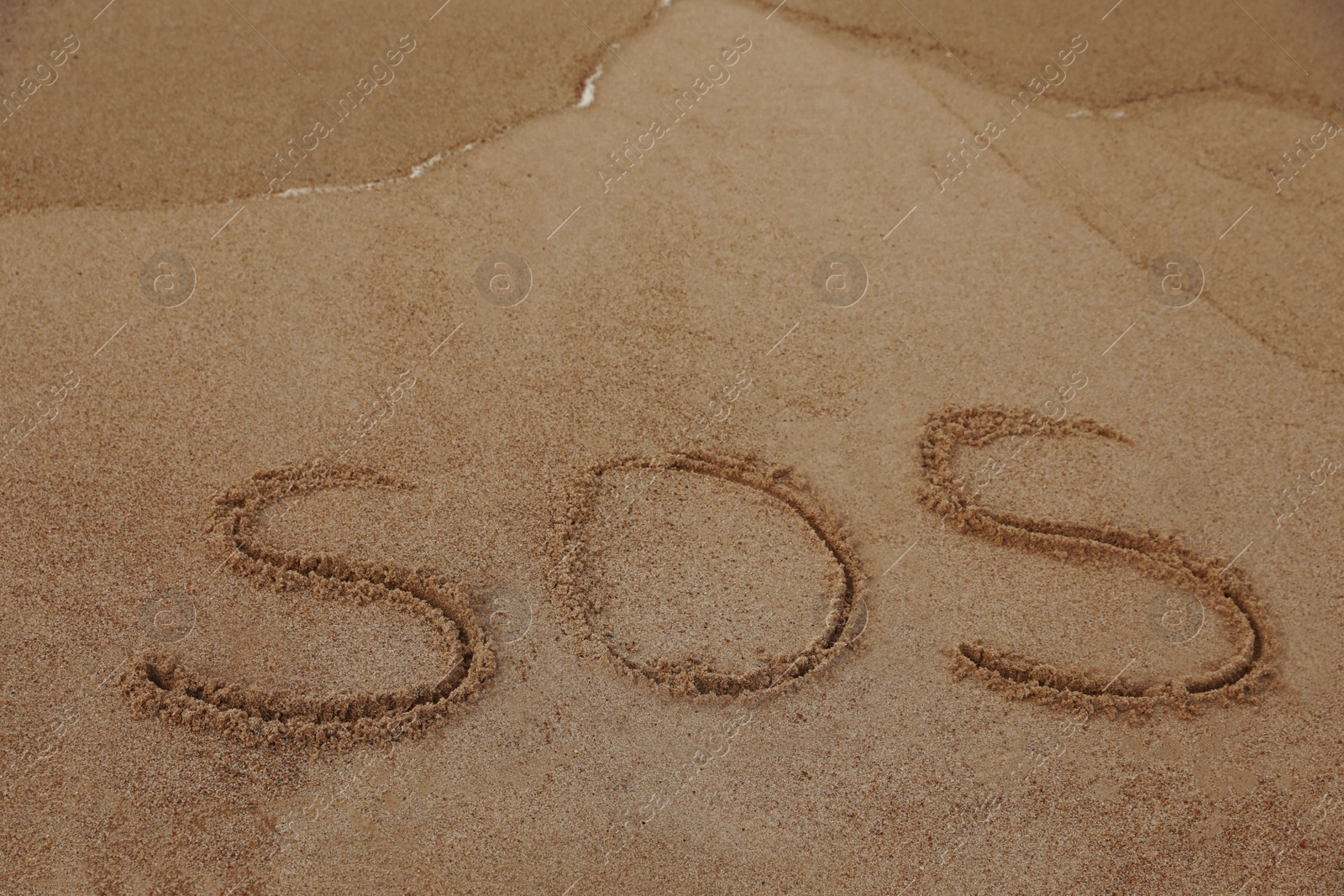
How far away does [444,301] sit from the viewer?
14.0ft

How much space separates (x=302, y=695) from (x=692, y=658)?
1.23m

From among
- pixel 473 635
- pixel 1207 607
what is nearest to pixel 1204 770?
pixel 1207 607

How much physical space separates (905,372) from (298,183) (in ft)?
9.74

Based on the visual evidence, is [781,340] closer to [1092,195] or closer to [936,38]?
[1092,195]

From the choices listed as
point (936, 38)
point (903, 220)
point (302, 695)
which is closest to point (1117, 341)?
point (903, 220)

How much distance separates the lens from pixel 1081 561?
359cm

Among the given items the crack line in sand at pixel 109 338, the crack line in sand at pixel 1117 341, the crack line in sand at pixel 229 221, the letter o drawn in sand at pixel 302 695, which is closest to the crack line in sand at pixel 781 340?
the crack line in sand at pixel 1117 341

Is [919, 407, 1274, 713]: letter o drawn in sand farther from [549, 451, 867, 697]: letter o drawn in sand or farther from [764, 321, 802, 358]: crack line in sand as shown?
[764, 321, 802, 358]: crack line in sand

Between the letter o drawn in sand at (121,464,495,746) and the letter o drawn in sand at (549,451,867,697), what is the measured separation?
1.17ft

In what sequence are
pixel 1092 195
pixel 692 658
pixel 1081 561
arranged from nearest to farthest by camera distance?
pixel 692 658 < pixel 1081 561 < pixel 1092 195

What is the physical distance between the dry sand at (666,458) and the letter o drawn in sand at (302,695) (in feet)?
0.04

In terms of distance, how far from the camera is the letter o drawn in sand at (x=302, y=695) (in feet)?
9.87

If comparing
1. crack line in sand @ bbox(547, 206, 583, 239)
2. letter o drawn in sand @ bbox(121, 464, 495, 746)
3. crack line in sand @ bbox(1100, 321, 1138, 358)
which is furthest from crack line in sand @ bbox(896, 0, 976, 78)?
letter o drawn in sand @ bbox(121, 464, 495, 746)

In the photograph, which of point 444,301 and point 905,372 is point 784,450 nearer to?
point 905,372
